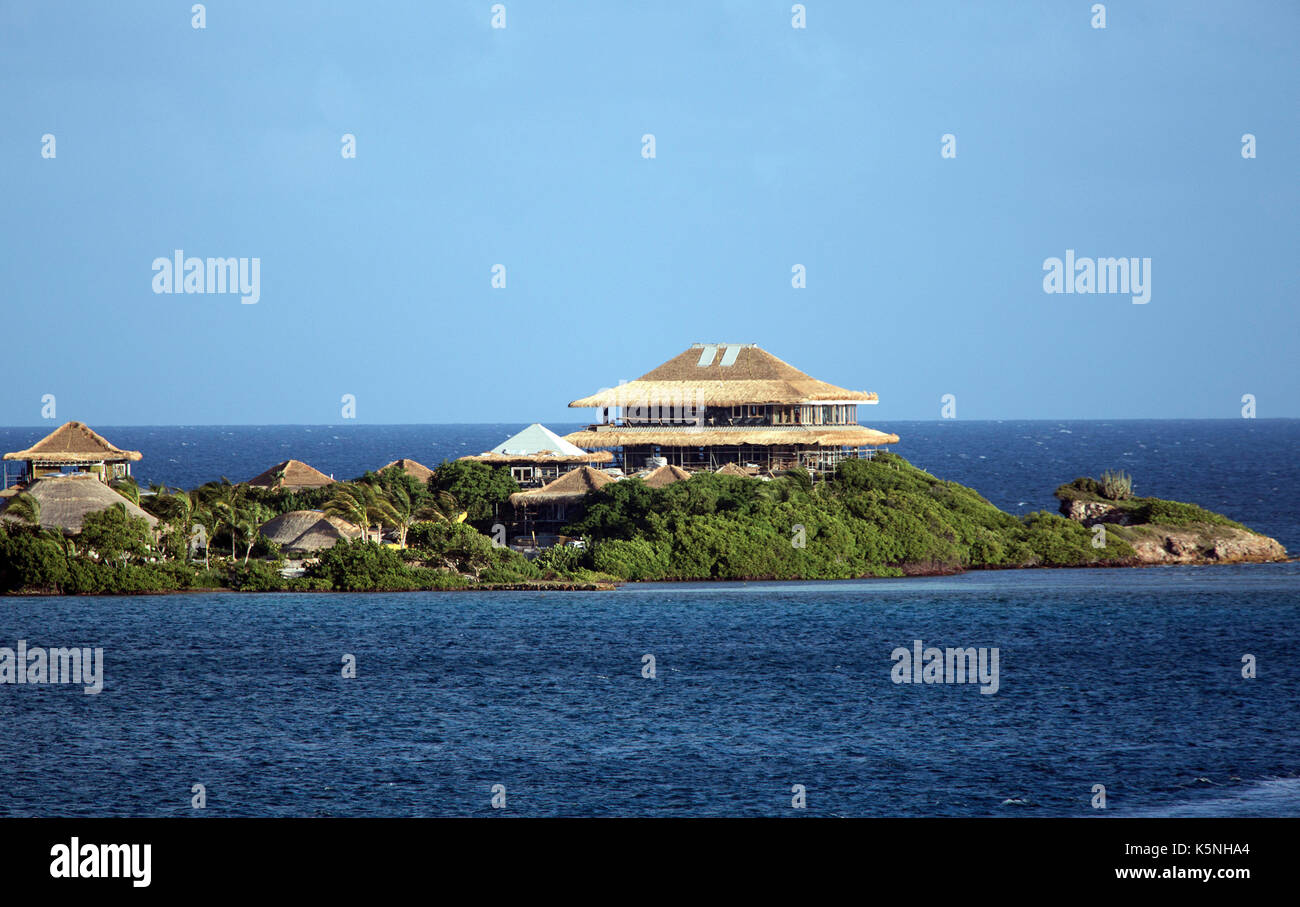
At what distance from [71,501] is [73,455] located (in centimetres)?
883

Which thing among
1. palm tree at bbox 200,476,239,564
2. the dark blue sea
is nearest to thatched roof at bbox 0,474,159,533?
palm tree at bbox 200,476,239,564

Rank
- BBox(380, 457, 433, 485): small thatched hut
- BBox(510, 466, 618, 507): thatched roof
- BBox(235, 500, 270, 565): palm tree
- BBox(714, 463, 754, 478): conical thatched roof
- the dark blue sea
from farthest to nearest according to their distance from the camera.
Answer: BBox(380, 457, 433, 485): small thatched hut, BBox(714, 463, 754, 478): conical thatched roof, BBox(510, 466, 618, 507): thatched roof, BBox(235, 500, 270, 565): palm tree, the dark blue sea

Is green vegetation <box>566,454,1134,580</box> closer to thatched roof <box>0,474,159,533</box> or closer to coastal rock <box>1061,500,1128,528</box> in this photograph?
coastal rock <box>1061,500,1128,528</box>

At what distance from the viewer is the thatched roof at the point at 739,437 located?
66.0 m

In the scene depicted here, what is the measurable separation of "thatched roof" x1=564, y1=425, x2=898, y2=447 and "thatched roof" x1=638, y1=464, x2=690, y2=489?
14.5 ft

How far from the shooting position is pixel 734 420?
6894cm

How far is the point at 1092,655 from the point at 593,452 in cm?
2956

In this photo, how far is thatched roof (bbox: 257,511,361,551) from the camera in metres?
56.4

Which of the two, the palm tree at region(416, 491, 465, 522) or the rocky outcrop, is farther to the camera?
the rocky outcrop

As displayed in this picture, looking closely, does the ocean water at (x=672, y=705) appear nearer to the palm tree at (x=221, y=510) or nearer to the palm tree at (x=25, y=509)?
the palm tree at (x=221, y=510)

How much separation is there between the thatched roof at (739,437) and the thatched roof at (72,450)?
70.5ft

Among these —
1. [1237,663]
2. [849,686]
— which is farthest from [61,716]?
[1237,663]

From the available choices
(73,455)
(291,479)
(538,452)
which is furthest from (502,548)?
(73,455)
